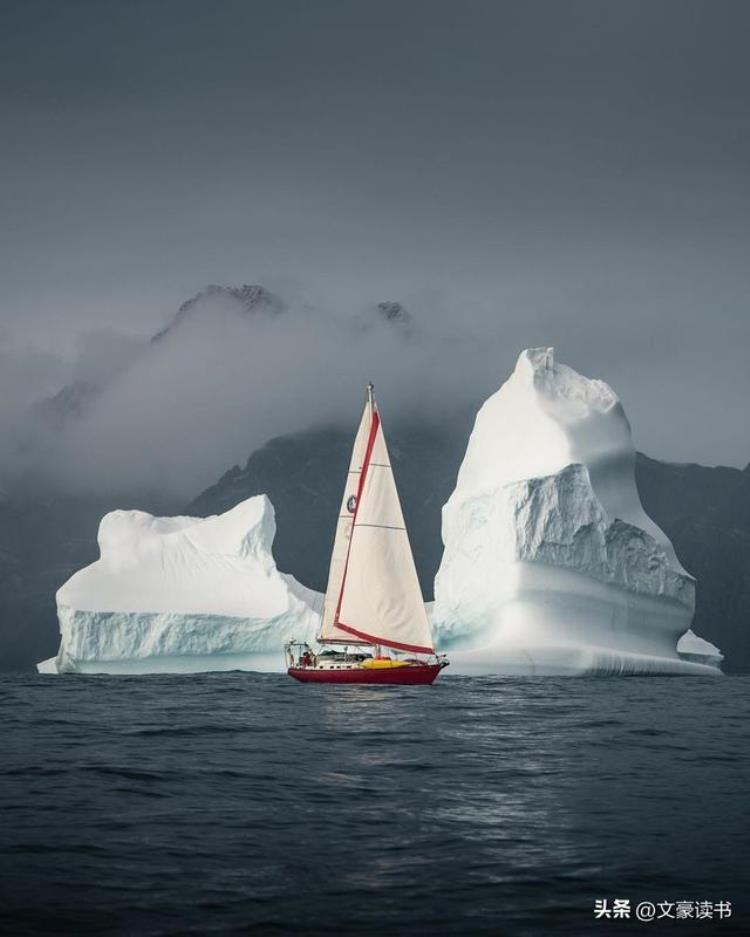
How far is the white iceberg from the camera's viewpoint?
55031mm

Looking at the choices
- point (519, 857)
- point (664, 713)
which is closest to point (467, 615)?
point (664, 713)

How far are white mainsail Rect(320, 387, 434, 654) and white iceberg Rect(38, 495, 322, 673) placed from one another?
52.4 feet

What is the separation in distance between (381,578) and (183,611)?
1927 cm

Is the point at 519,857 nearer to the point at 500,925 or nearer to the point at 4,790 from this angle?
the point at 500,925

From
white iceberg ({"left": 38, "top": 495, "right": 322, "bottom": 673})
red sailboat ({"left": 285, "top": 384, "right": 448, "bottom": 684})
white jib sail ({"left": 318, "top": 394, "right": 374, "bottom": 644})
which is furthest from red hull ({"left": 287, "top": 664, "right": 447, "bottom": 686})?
white iceberg ({"left": 38, "top": 495, "right": 322, "bottom": 673})

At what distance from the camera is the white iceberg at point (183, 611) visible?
55.0 meters

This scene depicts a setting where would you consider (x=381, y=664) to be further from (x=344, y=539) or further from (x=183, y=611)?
(x=183, y=611)

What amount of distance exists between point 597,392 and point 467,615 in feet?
44.9

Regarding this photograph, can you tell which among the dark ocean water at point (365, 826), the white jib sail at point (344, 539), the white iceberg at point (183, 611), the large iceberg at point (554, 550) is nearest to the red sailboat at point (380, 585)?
the white jib sail at point (344, 539)

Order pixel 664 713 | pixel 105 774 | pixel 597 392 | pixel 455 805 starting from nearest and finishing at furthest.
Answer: pixel 455 805
pixel 105 774
pixel 664 713
pixel 597 392

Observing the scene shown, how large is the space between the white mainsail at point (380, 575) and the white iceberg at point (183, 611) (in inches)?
629

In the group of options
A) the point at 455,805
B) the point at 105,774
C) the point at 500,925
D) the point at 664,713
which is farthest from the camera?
the point at 664,713

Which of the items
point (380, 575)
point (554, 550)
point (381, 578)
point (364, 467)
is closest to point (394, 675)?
point (381, 578)

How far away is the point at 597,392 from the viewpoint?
56.3 meters
